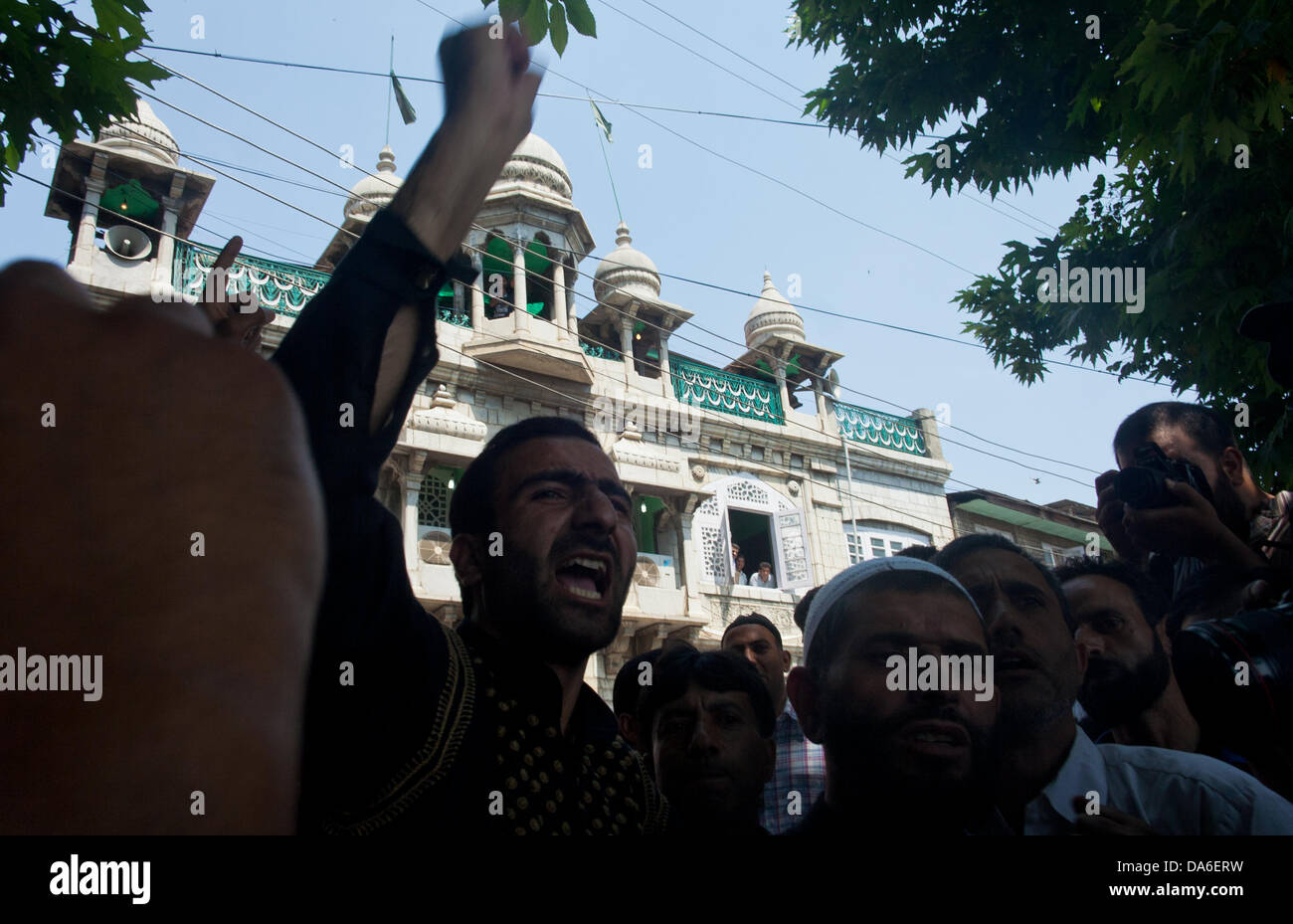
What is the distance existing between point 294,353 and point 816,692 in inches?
48.9

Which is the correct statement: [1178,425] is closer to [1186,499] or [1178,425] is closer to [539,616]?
[1186,499]

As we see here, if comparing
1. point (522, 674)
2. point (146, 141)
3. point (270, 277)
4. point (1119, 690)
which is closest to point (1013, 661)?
point (1119, 690)

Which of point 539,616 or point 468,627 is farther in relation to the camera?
point 468,627

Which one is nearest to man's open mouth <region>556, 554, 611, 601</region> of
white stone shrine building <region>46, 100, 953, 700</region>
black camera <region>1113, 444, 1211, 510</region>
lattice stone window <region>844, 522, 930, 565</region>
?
black camera <region>1113, 444, 1211, 510</region>

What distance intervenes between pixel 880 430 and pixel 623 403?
239 inches

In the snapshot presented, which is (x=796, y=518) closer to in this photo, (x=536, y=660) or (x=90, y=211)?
(x=90, y=211)

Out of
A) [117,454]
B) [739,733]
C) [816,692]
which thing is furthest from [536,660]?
[739,733]

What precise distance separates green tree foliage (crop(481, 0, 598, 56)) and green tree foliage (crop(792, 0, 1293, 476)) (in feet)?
A: 9.72

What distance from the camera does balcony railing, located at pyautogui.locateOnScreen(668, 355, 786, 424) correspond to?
1569cm

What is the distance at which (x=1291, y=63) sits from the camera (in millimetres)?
3525

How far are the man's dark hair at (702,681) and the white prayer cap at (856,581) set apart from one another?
3.00 ft

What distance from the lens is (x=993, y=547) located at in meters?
2.20

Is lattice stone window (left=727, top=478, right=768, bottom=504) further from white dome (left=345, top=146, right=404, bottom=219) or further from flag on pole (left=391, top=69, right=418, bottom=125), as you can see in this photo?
flag on pole (left=391, top=69, right=418, bottom=125)

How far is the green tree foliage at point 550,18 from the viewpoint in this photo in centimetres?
190
